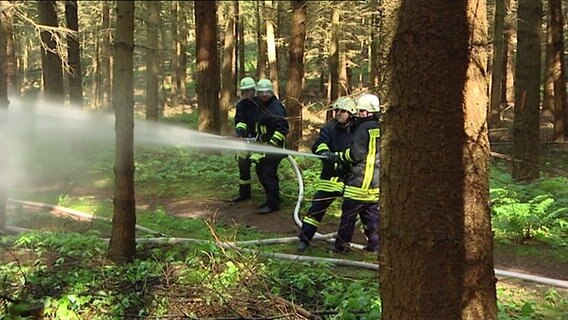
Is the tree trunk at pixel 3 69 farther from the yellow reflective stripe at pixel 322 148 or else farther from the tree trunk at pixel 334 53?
the tree trunk at pixel 334 53

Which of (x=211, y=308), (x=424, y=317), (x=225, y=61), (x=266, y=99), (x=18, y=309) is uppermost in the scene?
(x=225, y=61)

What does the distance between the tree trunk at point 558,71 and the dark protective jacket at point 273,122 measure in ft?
35.7

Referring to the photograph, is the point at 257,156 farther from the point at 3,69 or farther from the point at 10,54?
the point at 10,54

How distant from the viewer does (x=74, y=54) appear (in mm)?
14609

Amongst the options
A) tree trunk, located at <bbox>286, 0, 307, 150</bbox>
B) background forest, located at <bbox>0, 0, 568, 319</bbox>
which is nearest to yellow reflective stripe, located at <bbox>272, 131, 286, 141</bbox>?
background forest, located at <bbox>0, 0, 568, 319</bbox>

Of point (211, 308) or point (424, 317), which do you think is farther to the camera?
point (211, 308)

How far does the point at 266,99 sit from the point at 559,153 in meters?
10.9

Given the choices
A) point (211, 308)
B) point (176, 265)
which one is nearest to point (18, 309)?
point (211, 308)

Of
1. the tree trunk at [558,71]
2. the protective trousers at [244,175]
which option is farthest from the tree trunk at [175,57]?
the protective trousers at [244,175]

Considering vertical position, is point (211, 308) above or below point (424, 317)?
below

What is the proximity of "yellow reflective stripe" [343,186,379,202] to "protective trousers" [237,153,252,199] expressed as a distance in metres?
3.64

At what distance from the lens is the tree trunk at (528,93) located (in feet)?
31.9

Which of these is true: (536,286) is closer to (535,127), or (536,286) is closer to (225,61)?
(535,127)

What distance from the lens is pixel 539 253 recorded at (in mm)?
6711
